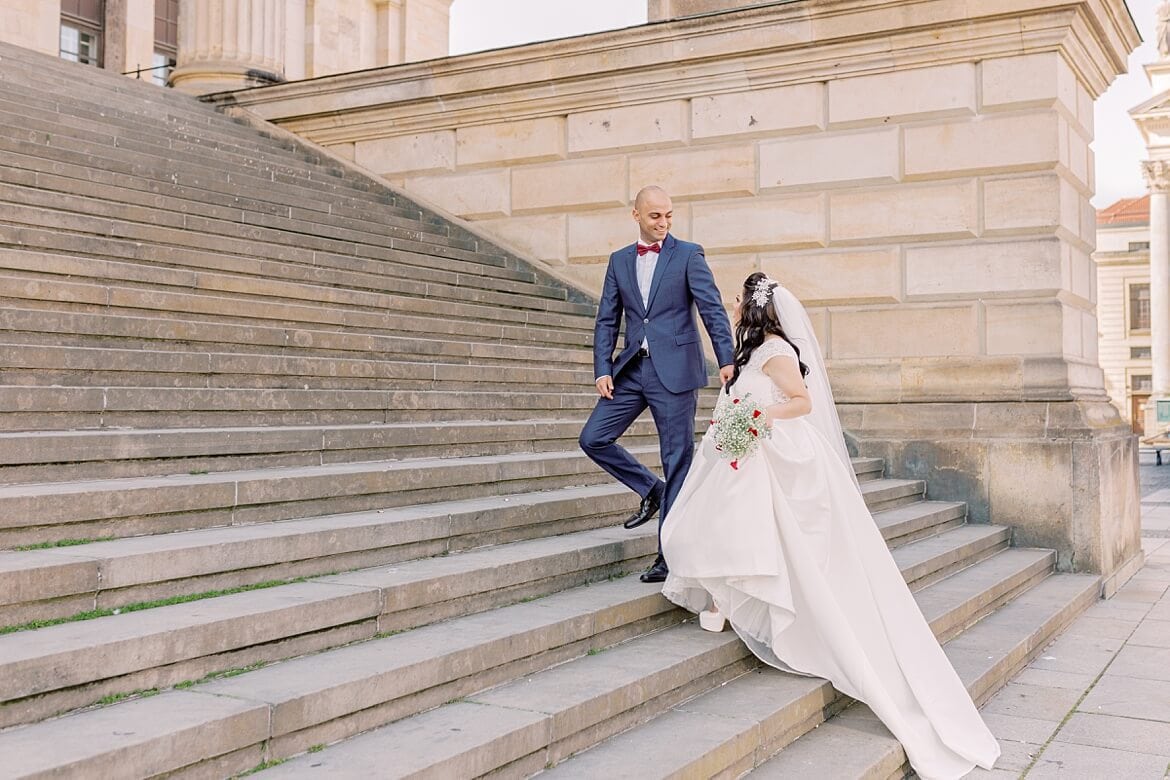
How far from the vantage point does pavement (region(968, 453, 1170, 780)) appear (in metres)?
5.03

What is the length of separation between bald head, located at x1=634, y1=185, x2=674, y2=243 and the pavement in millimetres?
2909

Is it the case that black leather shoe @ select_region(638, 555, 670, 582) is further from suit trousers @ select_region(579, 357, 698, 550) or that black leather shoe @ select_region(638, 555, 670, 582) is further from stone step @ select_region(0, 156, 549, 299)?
stone step @ select_region(0, 156, 549, 299)

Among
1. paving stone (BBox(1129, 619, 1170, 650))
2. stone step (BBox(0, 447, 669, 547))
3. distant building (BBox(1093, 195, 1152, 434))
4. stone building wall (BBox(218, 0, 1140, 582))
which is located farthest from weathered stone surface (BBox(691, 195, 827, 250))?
distant building (BBox(1093, 195, 1152, 434))

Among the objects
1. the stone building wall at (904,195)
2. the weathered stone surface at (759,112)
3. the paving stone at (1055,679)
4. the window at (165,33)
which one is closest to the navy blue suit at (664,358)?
the paving stone at (1055,679)

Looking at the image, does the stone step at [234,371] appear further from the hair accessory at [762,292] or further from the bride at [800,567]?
the hair accessory at [762,292]

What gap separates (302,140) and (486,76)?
3.03m

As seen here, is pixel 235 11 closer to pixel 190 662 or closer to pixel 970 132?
pixel 970 132

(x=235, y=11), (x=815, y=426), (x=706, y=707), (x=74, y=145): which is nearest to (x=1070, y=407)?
(x=815, y=426)

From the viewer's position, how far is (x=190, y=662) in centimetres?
368

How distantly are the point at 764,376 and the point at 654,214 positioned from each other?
1001 millimetres

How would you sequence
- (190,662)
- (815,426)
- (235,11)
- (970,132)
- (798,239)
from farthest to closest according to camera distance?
(235,11) → (798,239) → (970,132) → (815,426) → (190,662)

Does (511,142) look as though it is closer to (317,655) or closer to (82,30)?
(317,655)

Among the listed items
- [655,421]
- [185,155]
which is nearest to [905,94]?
[655,421]

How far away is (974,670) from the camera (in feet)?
19.9
